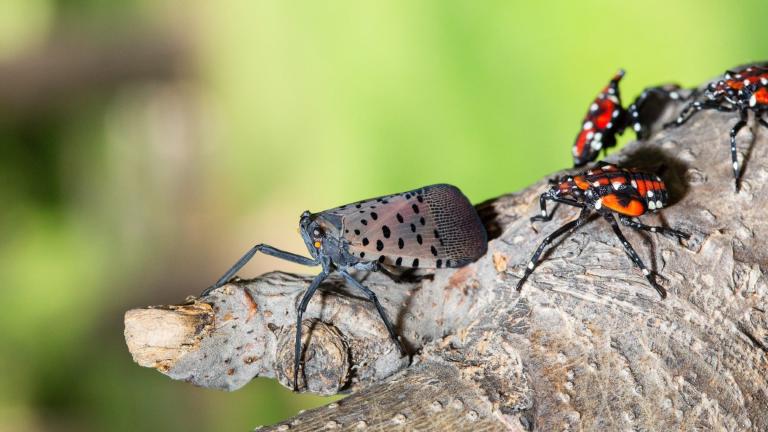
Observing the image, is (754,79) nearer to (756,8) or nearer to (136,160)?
(756,8)

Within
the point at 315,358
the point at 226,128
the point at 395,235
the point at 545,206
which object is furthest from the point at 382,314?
the point at 226,128

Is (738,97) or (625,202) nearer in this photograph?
(625,202)

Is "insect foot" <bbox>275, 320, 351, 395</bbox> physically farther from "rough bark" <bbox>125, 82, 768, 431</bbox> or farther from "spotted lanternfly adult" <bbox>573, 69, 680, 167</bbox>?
"spotted lanternfly adult" <bbox>573, 69, 680, 167</bbox>

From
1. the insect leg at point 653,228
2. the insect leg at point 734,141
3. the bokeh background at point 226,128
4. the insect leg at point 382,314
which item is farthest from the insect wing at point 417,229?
the bokeh background at point 226,128

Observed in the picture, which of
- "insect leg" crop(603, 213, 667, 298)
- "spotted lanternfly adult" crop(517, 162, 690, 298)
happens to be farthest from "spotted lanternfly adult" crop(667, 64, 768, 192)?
"insect leg" crop(603, 213, 667, 298)

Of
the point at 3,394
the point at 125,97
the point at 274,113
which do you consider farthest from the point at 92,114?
the point at 3,394

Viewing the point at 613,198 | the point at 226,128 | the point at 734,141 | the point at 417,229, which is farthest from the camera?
the point at 226,128

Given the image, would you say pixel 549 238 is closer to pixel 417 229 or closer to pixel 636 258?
pixel 636 258
